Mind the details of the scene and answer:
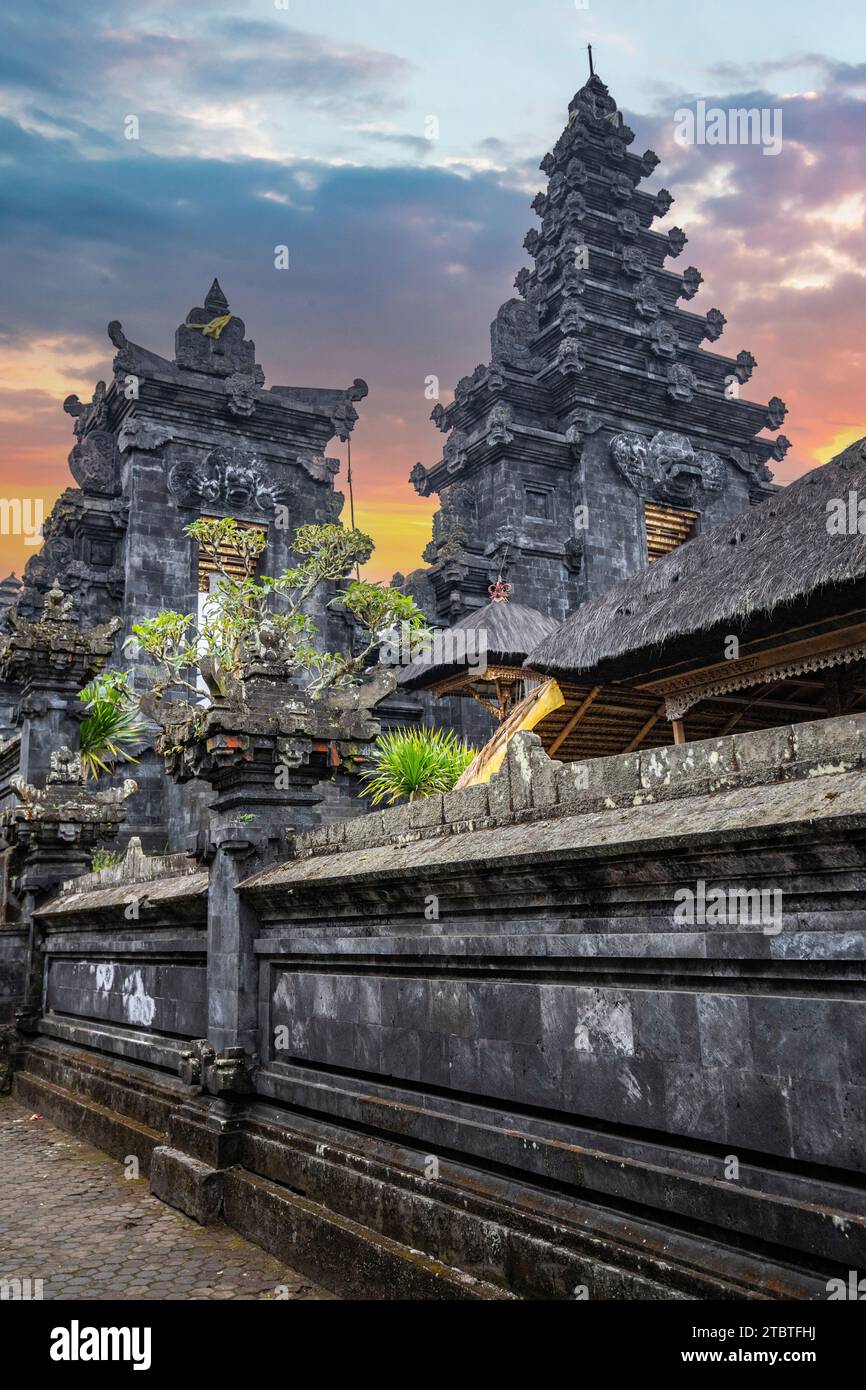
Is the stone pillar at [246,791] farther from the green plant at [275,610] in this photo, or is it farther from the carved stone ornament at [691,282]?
the carved stone ornament at [691,282]

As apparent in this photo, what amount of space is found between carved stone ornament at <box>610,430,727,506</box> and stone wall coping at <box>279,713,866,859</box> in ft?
72.1

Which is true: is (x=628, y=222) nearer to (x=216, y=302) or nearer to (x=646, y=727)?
(x=216, y=302)

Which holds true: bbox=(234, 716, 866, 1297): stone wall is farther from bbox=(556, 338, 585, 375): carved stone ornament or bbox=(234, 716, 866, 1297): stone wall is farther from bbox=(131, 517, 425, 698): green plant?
bbox=(556, 338, 585, 375): carved stone ornament

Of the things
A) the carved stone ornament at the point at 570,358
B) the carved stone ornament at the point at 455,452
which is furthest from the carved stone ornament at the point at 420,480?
the carved stone ornament at the point at 570,358

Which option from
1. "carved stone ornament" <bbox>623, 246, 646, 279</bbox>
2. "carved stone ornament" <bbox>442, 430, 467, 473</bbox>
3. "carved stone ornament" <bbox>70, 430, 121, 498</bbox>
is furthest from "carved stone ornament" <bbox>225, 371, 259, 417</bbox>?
"carved stone ornament" <bbox>623, 246, 646, 279</bbox>

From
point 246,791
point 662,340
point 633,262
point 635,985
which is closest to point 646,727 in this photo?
point 246,791

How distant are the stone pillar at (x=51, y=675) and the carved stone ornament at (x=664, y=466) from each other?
16.4 metres

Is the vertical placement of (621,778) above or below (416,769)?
below

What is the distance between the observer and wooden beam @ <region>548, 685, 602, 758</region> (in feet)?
47.2

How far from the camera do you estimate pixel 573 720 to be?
1505 centimetres

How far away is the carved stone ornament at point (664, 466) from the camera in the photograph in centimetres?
2725

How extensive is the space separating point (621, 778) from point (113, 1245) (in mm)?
4997

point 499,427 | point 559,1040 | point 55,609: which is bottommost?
point 559,1040
